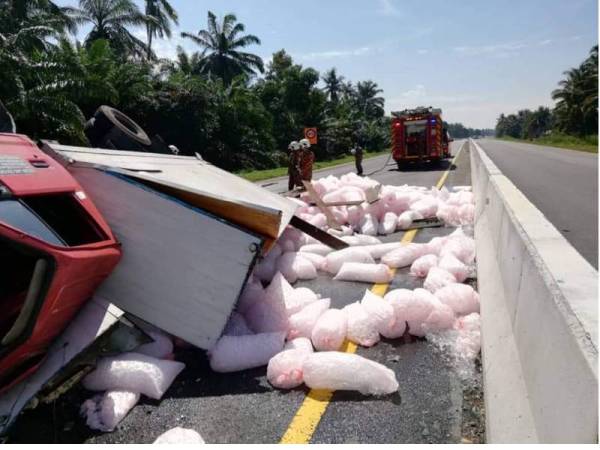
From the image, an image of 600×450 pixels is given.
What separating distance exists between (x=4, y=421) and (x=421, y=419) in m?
2.39

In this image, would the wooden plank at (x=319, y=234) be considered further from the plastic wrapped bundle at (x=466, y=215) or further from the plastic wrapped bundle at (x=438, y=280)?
the plastic wrapped bundle at (x=466, y=215)

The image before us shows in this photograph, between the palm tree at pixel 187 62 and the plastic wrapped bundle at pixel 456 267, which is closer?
the plastic wrapped bundle at pixel 456 267

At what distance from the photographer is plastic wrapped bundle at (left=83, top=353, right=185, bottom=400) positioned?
120 inches

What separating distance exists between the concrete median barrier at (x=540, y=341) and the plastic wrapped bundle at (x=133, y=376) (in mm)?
2023

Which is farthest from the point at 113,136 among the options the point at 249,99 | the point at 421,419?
the point at 249,99

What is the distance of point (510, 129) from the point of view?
180375 mm

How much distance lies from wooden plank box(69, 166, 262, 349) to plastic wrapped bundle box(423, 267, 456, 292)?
1.90m

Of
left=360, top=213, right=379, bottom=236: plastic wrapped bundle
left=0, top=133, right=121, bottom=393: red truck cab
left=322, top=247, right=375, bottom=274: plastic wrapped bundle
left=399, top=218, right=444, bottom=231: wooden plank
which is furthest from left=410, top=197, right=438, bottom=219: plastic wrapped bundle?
left=0, top=133, right=121, bottom=393: red truck cab

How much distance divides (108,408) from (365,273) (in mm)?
3075

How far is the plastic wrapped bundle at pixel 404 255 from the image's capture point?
5.63 m

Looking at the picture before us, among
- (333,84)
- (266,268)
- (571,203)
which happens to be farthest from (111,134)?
(333,84)

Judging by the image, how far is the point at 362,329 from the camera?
369cm

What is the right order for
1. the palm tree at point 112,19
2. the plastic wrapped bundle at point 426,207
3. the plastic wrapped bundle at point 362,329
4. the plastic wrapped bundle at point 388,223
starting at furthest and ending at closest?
the palm tree at point 112,19, the plastic wrapped bundle at point 426,207, the plastic wrapped bundle at point 388,223, the plastic wrapped bundle at point 362,329

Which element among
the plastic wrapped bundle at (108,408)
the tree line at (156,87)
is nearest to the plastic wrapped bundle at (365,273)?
the plastic wrapped bundle at (108,408)
